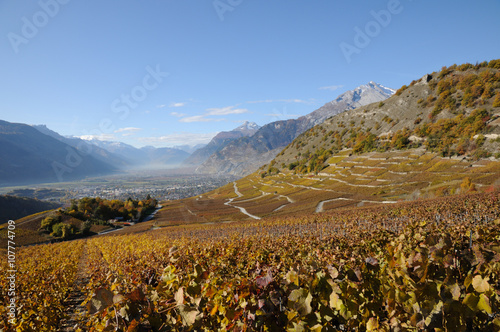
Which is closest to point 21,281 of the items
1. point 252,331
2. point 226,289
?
point 226,289

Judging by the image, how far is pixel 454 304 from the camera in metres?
1.90

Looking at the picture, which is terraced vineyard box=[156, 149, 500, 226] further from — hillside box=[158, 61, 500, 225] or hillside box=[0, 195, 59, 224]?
hillside box=[0, 195, 59, 224]

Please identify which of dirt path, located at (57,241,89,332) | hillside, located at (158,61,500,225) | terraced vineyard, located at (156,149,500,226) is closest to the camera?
dirt path, located at (57,241,89,332)

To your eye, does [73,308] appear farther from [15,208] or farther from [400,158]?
[15,208]

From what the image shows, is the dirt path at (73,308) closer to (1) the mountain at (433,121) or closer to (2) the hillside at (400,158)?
(2) the hillside at (400,158)

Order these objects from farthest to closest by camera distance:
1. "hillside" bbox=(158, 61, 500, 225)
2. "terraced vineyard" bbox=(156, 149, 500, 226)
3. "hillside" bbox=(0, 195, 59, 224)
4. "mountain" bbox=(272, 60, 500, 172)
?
1. "hillside" bbox=(0, 195, 59, 224)
2. "mountain" bbox=(272, 60, 500, 172)
3. "hillside" bbox=(158, 61, 500, 225)
4. "terraced vineyard" bbox=(156, 149, 500, 226)

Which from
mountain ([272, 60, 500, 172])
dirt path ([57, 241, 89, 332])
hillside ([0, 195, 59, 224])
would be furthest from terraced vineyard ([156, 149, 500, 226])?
hillside ([0, 195, 59, 224])

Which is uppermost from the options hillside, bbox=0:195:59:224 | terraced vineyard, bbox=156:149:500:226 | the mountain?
the mountain

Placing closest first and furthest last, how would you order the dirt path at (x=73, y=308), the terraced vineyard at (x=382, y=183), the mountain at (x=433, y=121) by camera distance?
the dirt path at (x=73, y=308)
the terraced vineyard at (x=382, y=183)
the mountain at (x=433, y=121)

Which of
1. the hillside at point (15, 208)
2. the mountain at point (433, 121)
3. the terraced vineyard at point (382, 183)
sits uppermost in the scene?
the mountain at point (433, 121)

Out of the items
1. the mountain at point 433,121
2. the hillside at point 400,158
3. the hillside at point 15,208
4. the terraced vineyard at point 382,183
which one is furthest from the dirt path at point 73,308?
the hillside at point 15,208

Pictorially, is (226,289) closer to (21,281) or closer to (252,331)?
(252,331)

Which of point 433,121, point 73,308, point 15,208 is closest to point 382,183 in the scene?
point 433,121

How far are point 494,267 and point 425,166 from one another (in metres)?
94.1
